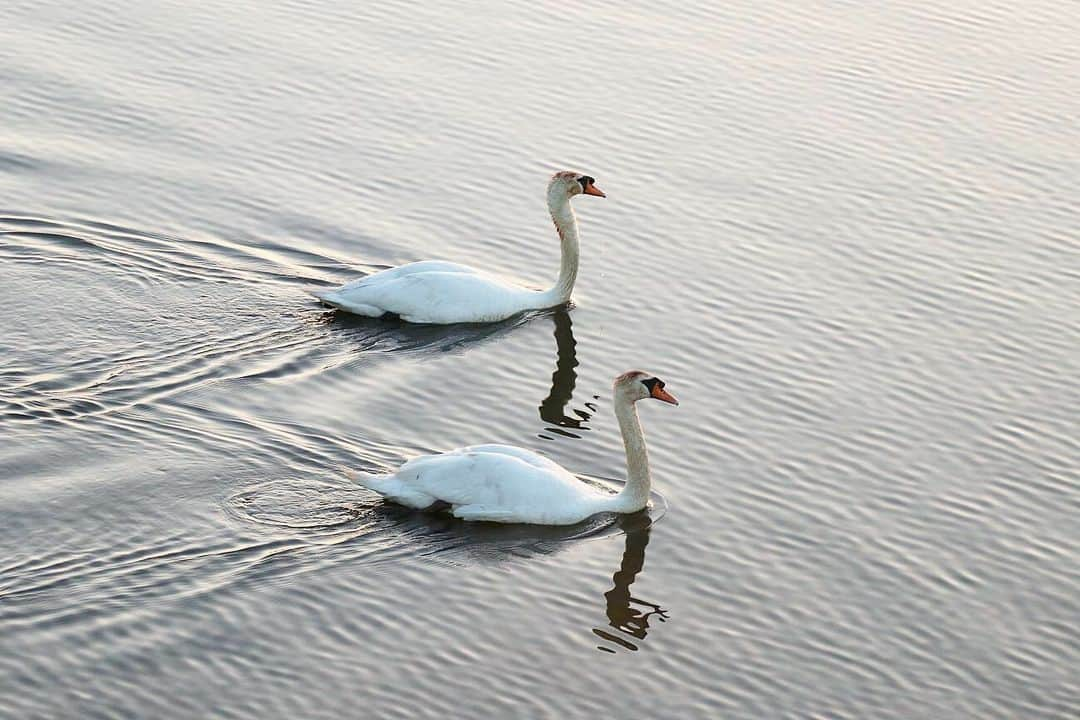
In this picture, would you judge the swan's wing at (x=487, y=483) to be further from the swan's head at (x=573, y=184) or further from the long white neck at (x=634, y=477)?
the swan's head at (x=573, y=184)

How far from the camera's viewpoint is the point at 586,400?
15.4 meters

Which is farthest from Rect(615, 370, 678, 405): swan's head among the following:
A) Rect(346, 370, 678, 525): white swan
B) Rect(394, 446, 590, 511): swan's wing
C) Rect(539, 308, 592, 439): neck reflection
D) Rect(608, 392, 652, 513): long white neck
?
Rect(539, 308, 592, 439): neck reflection

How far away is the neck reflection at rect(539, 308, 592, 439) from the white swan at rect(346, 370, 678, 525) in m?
1.52

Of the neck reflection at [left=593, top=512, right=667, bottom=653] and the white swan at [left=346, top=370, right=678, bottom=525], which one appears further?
the white swan at [left=346, top=370, right=678, bottom=525]

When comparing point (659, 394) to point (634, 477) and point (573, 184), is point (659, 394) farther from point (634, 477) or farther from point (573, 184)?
point (573, 184)

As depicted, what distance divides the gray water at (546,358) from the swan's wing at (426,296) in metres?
0.20

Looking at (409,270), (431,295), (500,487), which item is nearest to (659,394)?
(500,487)

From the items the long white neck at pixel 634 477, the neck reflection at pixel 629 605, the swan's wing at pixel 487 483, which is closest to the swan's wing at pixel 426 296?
the long white neck at pixel 634 477


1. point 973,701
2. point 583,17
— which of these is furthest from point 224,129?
point 973,701

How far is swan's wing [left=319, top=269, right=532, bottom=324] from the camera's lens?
53.1ft

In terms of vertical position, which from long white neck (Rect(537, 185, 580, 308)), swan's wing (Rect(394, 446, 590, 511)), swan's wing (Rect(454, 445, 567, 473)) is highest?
long white neck (Rect(537, 185, 580, 308))

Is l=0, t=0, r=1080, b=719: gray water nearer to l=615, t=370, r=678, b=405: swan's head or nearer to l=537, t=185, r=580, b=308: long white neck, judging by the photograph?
l=537, t=185, r=580, b=308: long white neck

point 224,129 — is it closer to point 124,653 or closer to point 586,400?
point 586,400

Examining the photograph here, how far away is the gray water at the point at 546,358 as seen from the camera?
11531 mm
